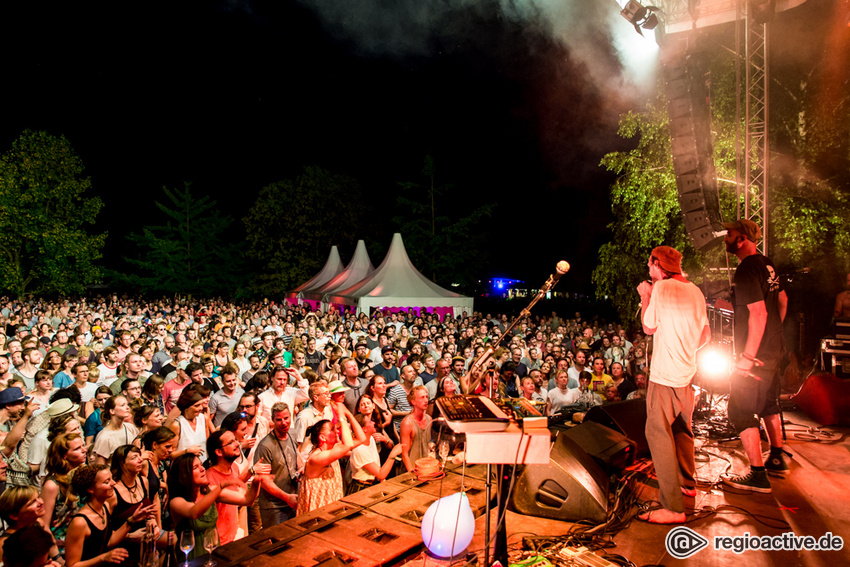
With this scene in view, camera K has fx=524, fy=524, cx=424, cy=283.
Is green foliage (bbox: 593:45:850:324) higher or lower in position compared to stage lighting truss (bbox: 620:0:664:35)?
lower

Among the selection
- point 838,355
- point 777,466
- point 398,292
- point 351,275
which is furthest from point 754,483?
point 351,275

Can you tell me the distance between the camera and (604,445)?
3.24 m

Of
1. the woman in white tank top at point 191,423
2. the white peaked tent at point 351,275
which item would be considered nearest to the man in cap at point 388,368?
the woman in white tank top at point 191,423

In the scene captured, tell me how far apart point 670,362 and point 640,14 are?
5.14m

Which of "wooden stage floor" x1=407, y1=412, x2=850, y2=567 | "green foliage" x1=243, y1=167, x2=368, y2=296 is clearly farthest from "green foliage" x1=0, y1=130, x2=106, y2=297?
"wooden stage floor" x1=407, y1=412, x2=850, y2=567

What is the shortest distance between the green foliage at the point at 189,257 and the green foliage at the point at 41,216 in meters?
7.66

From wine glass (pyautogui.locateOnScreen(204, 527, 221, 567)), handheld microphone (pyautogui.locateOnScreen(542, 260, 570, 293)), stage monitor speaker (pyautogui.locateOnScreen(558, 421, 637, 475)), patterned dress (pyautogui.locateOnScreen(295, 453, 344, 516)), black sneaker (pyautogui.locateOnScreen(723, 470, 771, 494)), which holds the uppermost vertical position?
handheld microphone (pyautogui.locateOnScreen(542, 260, 570, 293))

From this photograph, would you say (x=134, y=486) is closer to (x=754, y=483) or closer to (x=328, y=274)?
(x=754, y=483)

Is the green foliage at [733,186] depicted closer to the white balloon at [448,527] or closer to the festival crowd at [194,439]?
the festival crowd at [194,439]

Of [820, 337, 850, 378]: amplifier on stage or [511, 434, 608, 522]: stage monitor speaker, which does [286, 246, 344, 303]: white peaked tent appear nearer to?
[820, 337, 850, 378]: amplifier on stage

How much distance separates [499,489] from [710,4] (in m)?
7.26

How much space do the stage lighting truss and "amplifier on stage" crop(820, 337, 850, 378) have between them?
423cm

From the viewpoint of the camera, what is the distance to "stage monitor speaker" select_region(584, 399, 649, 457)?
3.80 m

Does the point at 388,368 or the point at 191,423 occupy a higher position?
the point at 388,368
